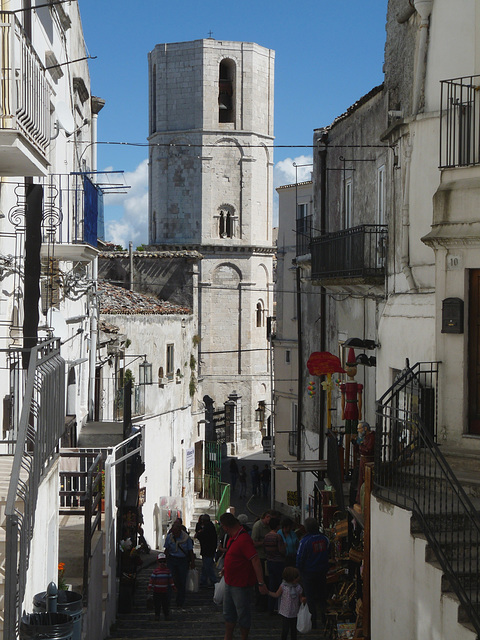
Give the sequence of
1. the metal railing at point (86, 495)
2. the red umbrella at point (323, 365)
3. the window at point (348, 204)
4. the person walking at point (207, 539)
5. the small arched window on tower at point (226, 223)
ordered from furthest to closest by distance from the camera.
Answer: the small arched window on tower at point (226, 223)
the window at point (348, 204)
the red umbrella at point (323, 365)
the person walking at point (207, 539)
the metal railing at point (86, 495)

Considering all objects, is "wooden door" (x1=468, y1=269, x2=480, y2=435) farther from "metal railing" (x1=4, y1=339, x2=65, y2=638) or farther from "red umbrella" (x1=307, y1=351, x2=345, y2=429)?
"red umbrella" (x1=307, y1=351, x2=345, y2=429)

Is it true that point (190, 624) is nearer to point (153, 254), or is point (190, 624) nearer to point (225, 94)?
point (153, 254)

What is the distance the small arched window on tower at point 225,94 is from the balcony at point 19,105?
50.9 m

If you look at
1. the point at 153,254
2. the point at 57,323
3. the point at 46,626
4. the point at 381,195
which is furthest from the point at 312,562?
the point at 153,254

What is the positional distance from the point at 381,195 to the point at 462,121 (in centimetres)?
606

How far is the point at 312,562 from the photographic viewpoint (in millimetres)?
12320

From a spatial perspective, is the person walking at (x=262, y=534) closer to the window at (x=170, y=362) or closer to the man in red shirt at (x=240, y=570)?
the man in red shirt at (x=240, y=570)

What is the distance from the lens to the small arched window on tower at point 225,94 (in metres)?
60.1

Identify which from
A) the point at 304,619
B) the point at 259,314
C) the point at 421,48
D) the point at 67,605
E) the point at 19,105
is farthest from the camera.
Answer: the point at 259,314

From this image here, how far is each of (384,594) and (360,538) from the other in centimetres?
277

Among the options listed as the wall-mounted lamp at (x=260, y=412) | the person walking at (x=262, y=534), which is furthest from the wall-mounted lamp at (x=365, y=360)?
the wall-mounted lamp at (x=260, y=412)

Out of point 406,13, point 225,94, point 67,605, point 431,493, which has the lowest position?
point 67,605

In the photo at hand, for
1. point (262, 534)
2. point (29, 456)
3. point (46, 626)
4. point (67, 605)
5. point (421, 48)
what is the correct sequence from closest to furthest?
1. point (46, 626)
2. point (67, 605)
3. point (29, 456)
4. point (421, 48)
5. point (262, 534)

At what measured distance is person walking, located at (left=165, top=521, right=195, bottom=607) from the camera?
15094 mm
